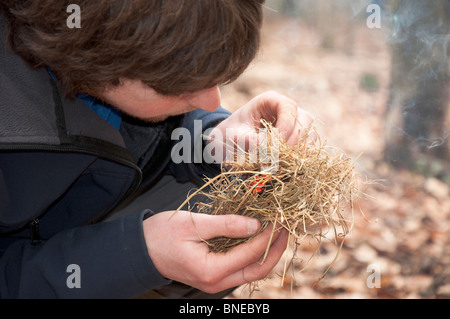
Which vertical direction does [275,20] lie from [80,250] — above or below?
above

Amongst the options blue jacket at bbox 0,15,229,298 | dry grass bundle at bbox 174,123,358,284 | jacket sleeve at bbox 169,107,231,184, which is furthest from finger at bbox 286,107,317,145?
blue jacket at bbox 0,15,229,298

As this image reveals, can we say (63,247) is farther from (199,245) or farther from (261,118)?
(261,118)

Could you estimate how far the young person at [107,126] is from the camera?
4.17 ft

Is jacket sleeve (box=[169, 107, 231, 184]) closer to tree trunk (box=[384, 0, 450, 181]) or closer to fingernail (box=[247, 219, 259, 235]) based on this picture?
fingernail (box=[247, 219, 259, 235])

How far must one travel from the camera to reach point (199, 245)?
146 cm

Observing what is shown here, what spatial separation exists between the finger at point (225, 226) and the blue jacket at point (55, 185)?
0.20 metres

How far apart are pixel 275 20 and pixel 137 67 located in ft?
13.6

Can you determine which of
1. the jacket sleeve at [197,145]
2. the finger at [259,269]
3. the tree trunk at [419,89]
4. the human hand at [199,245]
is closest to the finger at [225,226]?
the human hand at [199,245]

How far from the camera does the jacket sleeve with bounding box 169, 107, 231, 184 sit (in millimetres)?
2047

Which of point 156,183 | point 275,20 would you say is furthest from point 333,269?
point 275,20

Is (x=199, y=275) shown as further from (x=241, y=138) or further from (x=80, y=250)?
(x=241, y=138)

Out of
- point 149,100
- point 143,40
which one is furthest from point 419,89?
point 143,40

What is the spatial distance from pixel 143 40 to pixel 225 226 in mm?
549

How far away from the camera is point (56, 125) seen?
1469 mm
